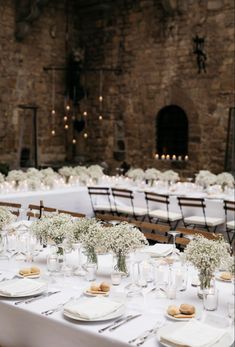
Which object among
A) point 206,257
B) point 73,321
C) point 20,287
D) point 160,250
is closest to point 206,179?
point 160,250

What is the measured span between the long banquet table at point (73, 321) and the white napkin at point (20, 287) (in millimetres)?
70

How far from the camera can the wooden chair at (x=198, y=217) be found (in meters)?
7.30

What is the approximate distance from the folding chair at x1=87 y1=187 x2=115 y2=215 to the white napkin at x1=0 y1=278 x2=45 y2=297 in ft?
16.7

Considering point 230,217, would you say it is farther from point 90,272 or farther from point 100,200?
point 90,272

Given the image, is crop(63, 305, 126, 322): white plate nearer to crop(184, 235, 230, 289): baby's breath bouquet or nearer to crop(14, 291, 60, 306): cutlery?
crop(14, 291, 60, 306): cutlery

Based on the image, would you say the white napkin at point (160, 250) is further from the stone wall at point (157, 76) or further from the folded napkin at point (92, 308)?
the stone wall at point (157, 76)

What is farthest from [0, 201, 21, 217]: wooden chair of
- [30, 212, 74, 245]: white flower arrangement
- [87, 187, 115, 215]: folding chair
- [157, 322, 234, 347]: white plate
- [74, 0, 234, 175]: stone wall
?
[74, 0, 234, 175]: stone wall

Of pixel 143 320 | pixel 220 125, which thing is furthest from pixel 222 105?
pixel 143 320

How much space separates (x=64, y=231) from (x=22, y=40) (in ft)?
36.9

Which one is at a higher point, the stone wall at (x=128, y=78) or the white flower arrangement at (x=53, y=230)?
the stone wall at (x=128, y=78)

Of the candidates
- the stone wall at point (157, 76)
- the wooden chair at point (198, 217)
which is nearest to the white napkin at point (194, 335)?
the wooden chair at point (198, 217)

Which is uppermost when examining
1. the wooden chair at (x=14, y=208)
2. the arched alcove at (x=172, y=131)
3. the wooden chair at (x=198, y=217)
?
the arched alcove at (x=172, y=131)

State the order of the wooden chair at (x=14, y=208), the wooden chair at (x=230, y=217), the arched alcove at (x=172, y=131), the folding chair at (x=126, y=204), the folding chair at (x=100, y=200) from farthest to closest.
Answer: the arched alcove at (x=172, y=131), the folding chair at (x=100, y=200), the folding chair at (x=126, y=204), the wooden chair at (x=230, y=217), the wooden chair at (x=14, y=208)

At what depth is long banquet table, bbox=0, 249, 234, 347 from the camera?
2717mm
